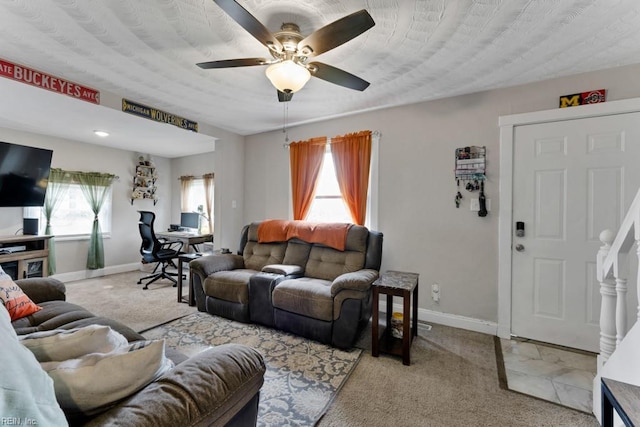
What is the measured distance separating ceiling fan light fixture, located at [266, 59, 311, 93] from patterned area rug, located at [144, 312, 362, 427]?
1.69 metres

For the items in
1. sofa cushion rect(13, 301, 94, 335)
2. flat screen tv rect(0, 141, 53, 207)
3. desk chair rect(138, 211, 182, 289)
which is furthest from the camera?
desk chair rect(138, 211, 182, 289)

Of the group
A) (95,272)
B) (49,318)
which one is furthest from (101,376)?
(95,272)

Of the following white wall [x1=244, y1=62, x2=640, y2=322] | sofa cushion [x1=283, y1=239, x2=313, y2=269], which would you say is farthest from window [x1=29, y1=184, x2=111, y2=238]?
white wall [x1=244, y1=62, x2=640, y2=322]

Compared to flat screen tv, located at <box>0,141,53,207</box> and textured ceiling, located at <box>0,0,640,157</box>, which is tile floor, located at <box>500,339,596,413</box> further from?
flat screen tv, located at <box>0,141,53,207</box>

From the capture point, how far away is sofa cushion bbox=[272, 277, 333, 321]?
2320mm

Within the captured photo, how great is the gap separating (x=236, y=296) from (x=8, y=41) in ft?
8.59

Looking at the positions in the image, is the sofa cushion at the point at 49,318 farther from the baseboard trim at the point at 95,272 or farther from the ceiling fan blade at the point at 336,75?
the baseboard trim at the point at 95,272

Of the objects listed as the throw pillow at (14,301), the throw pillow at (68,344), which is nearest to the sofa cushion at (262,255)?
the throw pillow at (14,301)

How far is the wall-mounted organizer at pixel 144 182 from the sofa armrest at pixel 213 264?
312cm

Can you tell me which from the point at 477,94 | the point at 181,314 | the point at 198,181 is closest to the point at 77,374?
the point at 181,314

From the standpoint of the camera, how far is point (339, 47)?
6.58 ft

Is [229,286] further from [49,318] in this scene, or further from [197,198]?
[197,198]

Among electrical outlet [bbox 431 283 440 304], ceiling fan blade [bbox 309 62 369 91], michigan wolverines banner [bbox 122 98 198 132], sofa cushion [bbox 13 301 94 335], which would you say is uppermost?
michigan wolverines banner [bbox 122 98 198 132]

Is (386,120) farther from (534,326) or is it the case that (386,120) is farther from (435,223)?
(534,326)
